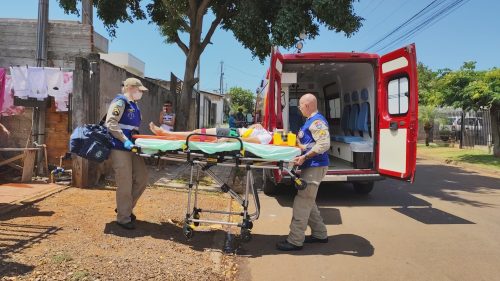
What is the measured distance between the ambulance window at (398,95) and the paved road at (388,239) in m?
1.75

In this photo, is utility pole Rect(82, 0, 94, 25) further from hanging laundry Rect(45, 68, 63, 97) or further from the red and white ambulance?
the red and white ambulance

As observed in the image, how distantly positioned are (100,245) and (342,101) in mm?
7714

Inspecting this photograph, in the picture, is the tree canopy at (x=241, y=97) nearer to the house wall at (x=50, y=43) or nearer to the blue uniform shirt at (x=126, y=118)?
the house wall at (x=50, y=43)

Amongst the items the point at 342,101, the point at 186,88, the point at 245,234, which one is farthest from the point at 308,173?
the point at 186,88

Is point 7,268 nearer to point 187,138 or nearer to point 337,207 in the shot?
point 187,138

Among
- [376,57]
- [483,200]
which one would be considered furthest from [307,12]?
[483,200]

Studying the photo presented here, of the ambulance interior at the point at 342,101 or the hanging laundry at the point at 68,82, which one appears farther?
the ambulance interior at the point at 342,101

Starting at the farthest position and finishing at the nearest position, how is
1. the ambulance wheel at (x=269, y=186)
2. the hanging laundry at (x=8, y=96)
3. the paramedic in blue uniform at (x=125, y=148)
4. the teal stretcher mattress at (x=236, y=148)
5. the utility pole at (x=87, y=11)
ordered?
the utility pole at (x=87, y=11), the ambulance wheel at (x=269, y=186), the hanging laundry at (x=8, y=96), the paramedic in blue uniform at (x=125, y=148), the teal stretcher mattress at (x=236, y=148)

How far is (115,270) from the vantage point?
4184mm

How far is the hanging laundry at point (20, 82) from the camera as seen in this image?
27.4 ft

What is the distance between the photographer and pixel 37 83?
27.6 ft

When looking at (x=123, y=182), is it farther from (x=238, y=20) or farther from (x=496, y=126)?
(x=496, y=126)

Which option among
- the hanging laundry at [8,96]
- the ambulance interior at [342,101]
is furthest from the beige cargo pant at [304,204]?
the hanging laundry at [8,96]

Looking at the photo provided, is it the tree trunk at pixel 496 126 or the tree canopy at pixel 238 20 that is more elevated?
the tree canopy at pixel 238 20
